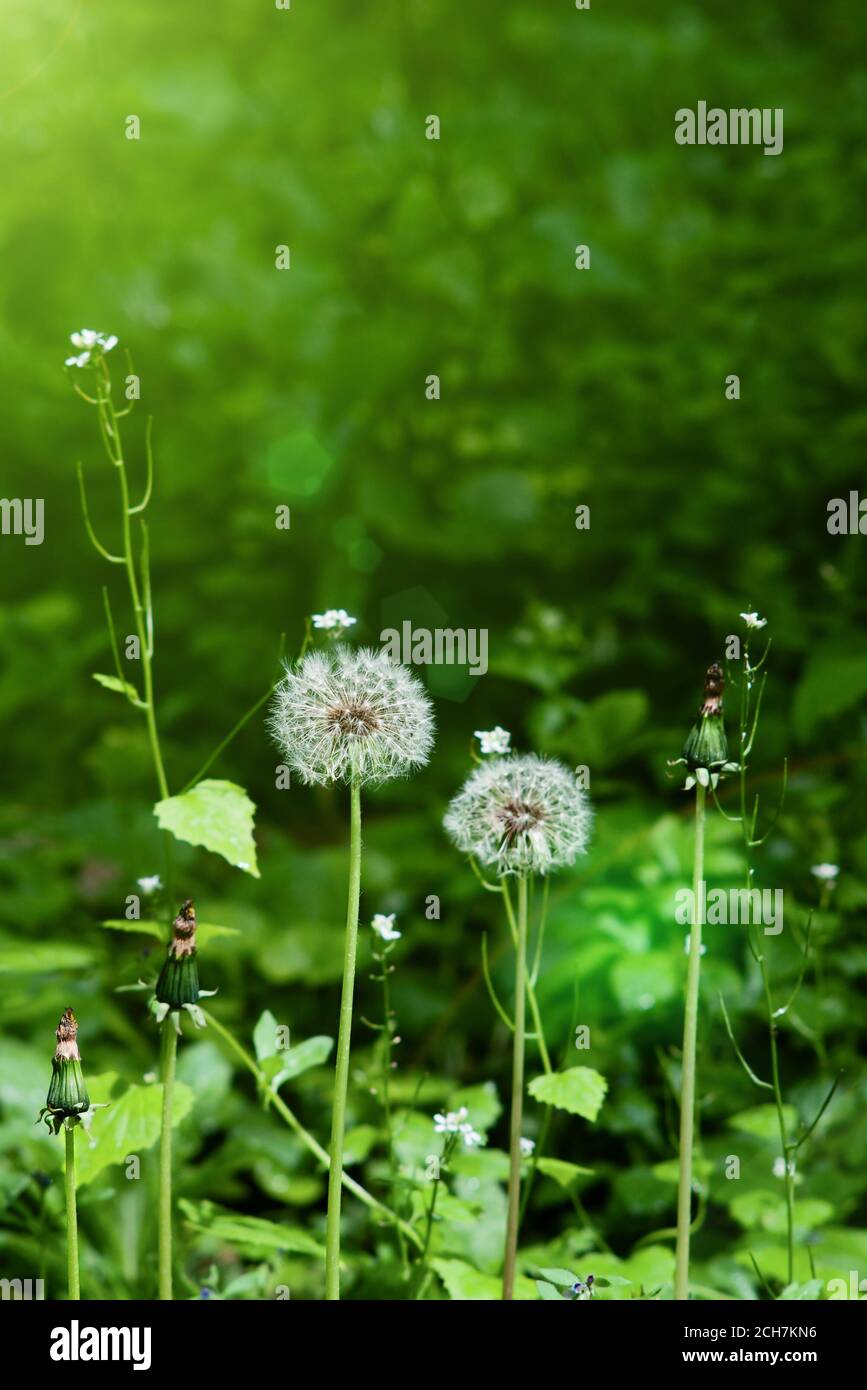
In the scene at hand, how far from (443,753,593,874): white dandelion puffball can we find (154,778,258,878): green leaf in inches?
8.2

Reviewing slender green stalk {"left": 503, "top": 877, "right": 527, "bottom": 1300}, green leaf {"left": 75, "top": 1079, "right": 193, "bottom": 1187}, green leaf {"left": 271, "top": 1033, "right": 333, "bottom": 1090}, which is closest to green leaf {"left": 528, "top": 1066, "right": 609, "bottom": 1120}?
slender green stalk {"left": 503, "top": 877, "right": 527, "bottom": 1300}

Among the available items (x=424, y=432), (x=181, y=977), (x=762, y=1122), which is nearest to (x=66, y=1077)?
(x=181, y=977)

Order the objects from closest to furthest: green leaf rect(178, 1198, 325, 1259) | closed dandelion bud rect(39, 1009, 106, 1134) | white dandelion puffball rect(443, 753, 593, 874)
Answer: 1. closed dandelion bud rect(39, 1009, 106, 1134)
2. white dandelion puffball rect(443, 753, 593, 874)
3. green leaf rect(178, 1198, 325, 1259)

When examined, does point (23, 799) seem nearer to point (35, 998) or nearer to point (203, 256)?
point (35, 998)

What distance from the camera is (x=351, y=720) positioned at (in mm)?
1255

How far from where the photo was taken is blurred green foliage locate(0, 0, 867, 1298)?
8.05 feet

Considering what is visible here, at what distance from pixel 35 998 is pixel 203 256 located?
79.0 inches

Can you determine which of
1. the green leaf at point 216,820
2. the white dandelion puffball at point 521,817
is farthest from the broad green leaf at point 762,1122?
the green leaf at point 216,820

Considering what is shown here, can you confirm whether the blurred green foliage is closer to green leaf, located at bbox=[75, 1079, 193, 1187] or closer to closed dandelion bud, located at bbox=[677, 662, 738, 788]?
green leaf, located at bbox=[75, 1079, 193, 1187]

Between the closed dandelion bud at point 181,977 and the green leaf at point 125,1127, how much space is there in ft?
0.87

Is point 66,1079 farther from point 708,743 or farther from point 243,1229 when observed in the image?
point 708,743

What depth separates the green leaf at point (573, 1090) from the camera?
Answer: 1245mm

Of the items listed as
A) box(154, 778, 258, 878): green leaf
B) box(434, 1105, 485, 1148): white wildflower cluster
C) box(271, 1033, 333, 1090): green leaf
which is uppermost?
box(154, 778, 258, 878): green leaf

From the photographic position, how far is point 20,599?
344cm
